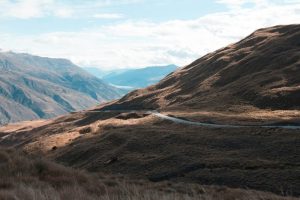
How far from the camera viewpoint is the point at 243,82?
12900cm

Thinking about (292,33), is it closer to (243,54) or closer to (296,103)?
(243,54)

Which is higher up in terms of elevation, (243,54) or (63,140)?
(243,54)

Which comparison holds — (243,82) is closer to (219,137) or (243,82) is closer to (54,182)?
(219,137)

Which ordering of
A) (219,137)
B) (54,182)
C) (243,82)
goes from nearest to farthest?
(54,182) < (219,137) < (243,82)

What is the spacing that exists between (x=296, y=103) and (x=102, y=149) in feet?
147

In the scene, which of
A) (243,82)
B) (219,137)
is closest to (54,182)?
(219,137)

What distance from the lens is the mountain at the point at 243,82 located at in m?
108

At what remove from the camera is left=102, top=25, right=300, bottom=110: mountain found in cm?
10812

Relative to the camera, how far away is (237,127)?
254ft

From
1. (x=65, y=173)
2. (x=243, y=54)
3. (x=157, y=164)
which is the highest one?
(x=243, y=54)

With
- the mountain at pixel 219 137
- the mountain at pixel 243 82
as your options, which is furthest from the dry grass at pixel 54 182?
the mountain at pixel 243 82

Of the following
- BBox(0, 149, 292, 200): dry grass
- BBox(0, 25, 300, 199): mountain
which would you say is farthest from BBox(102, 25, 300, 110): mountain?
BBox(0, 149, 292, 200): dry grass

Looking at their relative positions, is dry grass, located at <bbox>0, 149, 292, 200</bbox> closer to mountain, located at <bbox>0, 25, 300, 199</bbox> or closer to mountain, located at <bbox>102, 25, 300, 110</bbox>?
mountain, located at <bbox>0, 25, 300, 199</bbox>

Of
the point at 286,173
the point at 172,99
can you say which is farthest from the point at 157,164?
the point at 172,99
